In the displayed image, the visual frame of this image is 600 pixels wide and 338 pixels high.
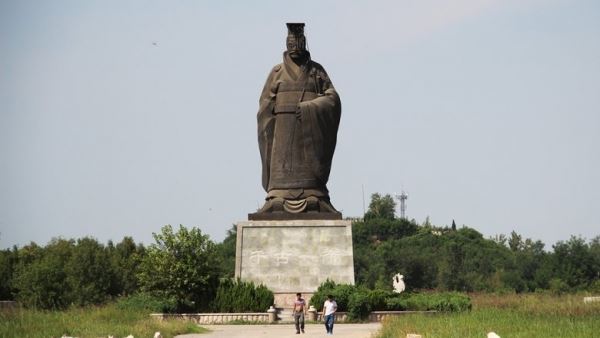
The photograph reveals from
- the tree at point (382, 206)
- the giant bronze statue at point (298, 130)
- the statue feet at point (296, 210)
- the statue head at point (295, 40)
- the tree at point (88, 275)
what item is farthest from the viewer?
the tree at point (382, 206)

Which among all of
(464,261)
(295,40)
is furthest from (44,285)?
(464,261)

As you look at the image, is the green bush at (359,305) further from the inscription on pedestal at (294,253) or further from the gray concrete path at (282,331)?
the inscription on pedestal at (294,253)

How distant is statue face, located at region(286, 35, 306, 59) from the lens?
34156 millimetres

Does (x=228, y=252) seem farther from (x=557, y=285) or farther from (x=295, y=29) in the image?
(x=295, y=29)

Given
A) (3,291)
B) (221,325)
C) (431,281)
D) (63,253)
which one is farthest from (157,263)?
(431,281)

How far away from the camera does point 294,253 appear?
32.7 metres

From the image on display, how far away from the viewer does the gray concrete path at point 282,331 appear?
2314 centimetres

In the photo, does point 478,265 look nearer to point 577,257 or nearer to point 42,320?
point 577,257

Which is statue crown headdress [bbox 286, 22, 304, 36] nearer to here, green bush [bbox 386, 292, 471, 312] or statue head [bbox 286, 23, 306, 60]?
statue head [bbox 286, 23, 306, 60]

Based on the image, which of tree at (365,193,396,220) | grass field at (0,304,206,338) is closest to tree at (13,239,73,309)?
grass field at (0,304,206,338)

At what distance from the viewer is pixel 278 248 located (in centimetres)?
3281

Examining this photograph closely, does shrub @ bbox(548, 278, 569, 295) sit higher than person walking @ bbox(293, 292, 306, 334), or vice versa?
shrub @ bbox(548, 278, 569, 295)

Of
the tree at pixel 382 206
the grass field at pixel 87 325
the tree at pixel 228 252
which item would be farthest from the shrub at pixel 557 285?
the tree at pixel 382 206

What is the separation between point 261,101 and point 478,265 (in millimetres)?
35609
